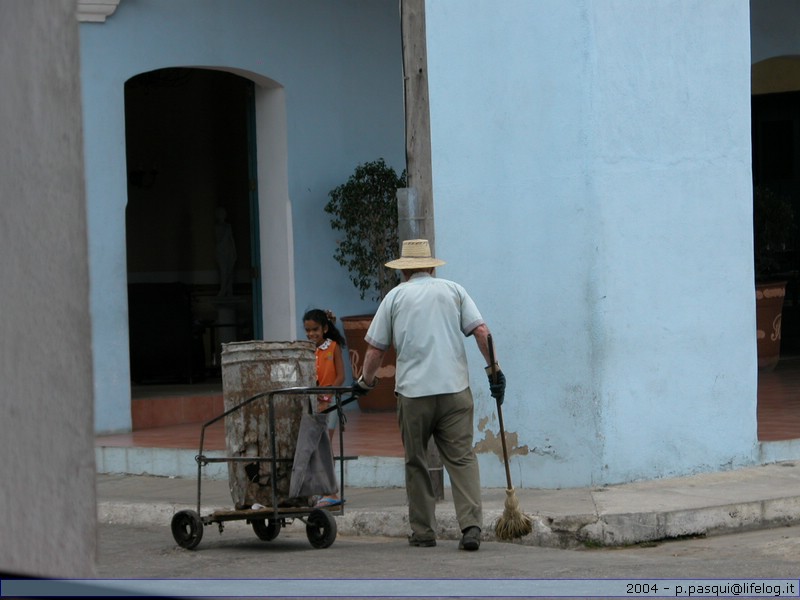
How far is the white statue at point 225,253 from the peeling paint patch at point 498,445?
32.5ft

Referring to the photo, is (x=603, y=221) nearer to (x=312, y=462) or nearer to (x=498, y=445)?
(x=498, y=445)

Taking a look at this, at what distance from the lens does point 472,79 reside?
1003cm

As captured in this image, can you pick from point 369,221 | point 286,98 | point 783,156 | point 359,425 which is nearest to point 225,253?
point 286,98

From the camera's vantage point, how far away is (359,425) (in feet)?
43.8

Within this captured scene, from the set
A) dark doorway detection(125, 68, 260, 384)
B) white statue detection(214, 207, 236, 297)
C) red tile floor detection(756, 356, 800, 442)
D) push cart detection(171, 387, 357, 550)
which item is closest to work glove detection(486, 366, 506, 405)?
push cart detection(171, 387, 357, 550)

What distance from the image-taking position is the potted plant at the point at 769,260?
15938 mm

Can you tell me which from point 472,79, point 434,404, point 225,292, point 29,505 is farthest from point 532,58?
point 225,292

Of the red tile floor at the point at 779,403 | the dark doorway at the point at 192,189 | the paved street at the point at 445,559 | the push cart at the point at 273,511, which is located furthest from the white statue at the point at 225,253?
the push cart at the point at 273,511

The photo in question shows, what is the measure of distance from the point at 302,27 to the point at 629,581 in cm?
912

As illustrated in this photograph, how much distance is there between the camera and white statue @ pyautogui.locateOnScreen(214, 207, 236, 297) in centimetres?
1953

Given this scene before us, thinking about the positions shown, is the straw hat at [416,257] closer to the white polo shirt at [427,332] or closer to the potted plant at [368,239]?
the white polo shirt at [427,332]

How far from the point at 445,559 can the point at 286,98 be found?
25.1 ft

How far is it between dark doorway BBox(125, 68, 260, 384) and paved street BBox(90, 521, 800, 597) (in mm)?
10689

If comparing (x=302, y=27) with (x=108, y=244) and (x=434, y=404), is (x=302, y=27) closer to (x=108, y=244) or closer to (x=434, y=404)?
(x=108, y=244)
